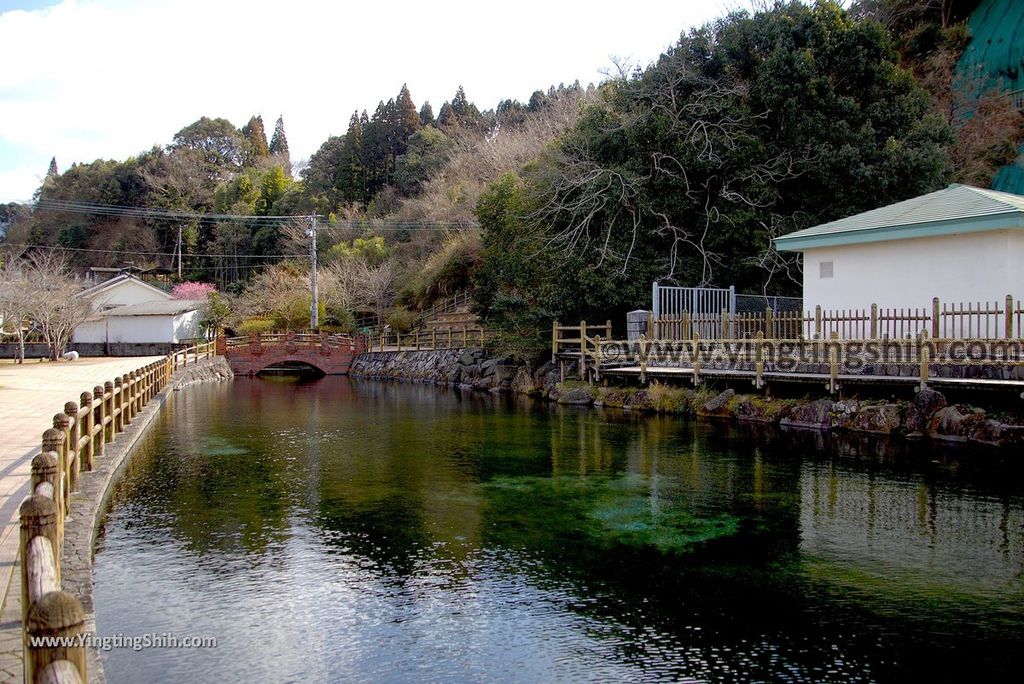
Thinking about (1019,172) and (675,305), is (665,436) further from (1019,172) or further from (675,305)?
(1019,172)

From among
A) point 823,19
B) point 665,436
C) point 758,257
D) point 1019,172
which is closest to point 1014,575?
point 665,436

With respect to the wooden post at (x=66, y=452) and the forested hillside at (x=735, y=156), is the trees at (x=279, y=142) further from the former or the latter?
the wooden post at (x=66, y=452)

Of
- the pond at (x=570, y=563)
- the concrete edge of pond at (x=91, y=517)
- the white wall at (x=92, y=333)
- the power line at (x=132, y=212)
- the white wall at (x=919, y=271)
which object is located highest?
the power line at (x=132, y=212)

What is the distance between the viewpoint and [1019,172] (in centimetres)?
3127

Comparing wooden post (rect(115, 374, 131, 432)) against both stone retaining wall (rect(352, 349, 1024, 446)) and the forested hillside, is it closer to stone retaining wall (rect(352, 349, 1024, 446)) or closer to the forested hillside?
stone retaining wall (rect(352, 349, 1024, 446))

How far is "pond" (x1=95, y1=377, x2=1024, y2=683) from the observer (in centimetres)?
691

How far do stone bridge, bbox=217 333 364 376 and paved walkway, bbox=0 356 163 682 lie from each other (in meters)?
5.99

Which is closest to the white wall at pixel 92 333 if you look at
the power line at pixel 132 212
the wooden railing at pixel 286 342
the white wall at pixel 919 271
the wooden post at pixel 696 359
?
the wooden railing at pixel 286 342

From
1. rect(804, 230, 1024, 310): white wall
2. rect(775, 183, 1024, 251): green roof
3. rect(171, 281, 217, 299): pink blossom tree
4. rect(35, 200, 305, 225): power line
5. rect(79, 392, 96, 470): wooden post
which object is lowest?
rect(79, 392, 96, 470): wooden post

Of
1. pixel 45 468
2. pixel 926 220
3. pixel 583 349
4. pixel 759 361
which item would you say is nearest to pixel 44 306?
pixel 583 349

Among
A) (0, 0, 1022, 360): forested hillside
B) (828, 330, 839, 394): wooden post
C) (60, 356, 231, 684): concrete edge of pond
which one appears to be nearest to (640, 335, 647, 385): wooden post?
(0, 0, 1022, 360): forested hillside

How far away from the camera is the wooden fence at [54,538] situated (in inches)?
136

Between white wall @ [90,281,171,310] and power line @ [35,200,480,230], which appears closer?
white wall @ [90,281,171,310]

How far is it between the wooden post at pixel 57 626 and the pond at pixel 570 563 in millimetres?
3285
